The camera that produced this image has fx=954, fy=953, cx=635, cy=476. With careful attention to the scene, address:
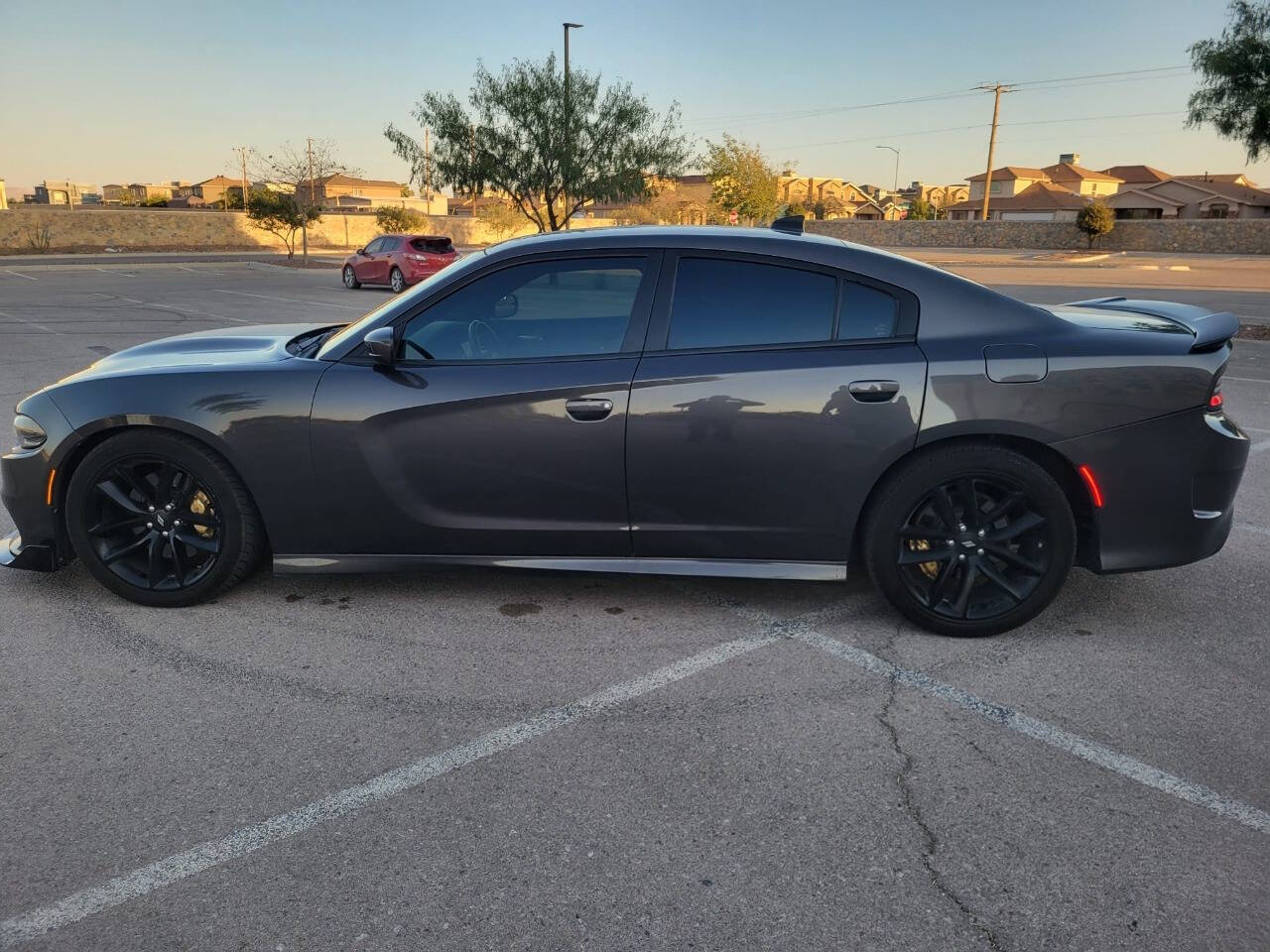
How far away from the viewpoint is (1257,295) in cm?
2264

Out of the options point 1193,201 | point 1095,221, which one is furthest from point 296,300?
point 1193,201

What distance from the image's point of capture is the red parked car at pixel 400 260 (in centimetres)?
2353

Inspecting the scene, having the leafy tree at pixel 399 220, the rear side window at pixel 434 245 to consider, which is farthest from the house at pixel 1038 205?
the rear side window at pixel 434 245

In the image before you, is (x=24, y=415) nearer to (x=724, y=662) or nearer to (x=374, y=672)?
(x=374, y=672)

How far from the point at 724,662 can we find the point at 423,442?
58.3 inches

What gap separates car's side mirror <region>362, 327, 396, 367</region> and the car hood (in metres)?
0.53

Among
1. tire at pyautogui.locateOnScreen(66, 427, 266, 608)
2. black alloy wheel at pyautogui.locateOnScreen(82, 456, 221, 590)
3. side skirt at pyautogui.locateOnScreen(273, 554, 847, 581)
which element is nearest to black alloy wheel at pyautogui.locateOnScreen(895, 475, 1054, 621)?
side skirt at pyautogui.locateOnScreen(273, 554, 847, 581)

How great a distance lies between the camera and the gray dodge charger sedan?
146 inches

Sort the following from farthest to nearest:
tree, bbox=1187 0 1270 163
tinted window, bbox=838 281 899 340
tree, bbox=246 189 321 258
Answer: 1. tree, bbox=246 189 321 258
2. tree, bbox=1187 0 1270 163
3. tinted window, bbox=838 281 899 340

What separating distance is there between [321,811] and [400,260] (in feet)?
73.4

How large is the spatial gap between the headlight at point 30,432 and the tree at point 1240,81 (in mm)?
16937

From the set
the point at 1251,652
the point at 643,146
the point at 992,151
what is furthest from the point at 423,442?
the point at 992,151

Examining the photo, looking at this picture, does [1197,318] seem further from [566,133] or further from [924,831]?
[566,133]

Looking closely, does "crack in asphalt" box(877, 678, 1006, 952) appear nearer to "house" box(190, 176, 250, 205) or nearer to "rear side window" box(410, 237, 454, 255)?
"rear side window" box(410, 237, 454, 255)
